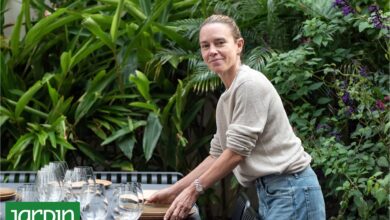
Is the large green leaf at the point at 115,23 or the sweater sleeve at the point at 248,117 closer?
the sweater sleeve at the point at 248,117

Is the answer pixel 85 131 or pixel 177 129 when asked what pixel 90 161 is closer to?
pixel 85 131

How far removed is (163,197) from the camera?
5.65 ft

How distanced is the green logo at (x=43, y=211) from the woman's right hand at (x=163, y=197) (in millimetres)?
269

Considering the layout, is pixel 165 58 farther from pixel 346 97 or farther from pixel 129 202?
pixel 129 202

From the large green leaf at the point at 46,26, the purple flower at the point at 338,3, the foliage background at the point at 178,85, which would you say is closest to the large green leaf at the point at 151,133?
the foliage background at the point at 178,85

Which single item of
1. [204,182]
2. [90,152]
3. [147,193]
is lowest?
[90,152]

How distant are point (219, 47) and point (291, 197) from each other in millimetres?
471

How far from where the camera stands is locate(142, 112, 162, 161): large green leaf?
3127mm

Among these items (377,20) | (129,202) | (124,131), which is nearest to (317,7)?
(377,20)

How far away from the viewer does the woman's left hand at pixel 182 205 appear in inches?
60.8

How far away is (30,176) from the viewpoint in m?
2.46

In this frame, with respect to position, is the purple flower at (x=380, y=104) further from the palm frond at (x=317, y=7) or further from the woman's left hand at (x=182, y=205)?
the woman's left hand at (x=182, y=205)

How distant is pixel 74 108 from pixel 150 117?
0.47 metres

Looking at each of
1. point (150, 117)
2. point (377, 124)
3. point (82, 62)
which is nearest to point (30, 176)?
point (150, 117)
